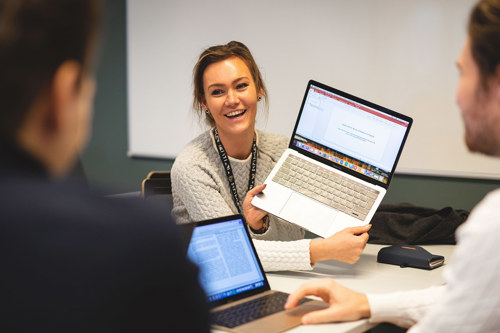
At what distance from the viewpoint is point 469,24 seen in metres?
1.07

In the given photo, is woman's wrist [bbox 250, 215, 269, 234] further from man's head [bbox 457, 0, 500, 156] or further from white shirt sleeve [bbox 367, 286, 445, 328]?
man's head [bbox 457, 0, 500, 156]

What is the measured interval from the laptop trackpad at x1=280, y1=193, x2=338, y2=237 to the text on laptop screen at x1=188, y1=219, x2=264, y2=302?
1.10 ft

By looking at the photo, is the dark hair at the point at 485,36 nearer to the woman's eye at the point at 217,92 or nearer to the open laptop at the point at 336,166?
the open laptop at the point at 336,166

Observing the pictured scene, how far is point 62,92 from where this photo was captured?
19.1 inches

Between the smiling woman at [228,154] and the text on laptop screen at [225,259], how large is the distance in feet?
1.32

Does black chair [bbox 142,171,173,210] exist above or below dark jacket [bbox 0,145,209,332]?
below

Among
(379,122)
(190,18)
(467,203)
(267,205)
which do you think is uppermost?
(190,18)

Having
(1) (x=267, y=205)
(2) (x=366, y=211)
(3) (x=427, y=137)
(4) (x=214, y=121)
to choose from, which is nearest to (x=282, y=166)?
(1) (x=267, y=205)

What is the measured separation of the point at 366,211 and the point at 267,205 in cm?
30

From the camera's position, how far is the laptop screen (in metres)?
1.26

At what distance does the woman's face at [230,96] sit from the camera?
6.48ft

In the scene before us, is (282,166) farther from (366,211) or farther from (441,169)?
(441,169)

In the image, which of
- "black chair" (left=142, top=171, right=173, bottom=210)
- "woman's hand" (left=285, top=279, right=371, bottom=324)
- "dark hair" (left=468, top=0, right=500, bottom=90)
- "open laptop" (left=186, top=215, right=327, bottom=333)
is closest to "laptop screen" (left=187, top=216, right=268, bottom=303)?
"open laptop" (left=186, top=215, right=327, bottom=333)

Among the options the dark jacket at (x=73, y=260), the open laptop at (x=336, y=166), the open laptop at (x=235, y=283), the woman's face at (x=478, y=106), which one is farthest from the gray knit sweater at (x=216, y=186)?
the dark jacket at (x=73, y=260)
